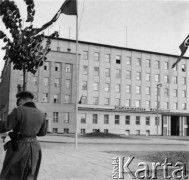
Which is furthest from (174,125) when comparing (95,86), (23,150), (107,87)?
(23,150)

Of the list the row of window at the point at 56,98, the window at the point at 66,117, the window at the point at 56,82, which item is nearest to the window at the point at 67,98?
the row of window at the point at 56,98

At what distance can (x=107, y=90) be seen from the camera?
56625 millimetres

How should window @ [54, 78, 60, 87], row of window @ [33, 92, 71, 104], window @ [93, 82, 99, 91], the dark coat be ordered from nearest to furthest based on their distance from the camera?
the dark coat
row of window @ [33, 92, 71, 104]
window @ [54, 78, 60, 87]
window @ [93, 82, 99, 91]

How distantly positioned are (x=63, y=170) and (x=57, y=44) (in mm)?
47253

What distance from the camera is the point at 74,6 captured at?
50.2ft

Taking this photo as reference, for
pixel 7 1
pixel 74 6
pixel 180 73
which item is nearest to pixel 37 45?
pixel 7 1

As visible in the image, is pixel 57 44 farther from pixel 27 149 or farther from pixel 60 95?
pixel 27 149

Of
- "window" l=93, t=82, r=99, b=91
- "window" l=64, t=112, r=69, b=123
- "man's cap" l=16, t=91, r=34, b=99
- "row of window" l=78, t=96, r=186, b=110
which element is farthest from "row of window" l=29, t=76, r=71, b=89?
"man's cap" l=16, t=91, r=34, b=99

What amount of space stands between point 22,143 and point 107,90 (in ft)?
170

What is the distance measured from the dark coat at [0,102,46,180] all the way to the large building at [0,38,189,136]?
44.1 meters

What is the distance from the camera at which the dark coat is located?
189 inches

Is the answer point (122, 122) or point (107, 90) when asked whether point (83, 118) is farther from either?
point (122, 122)

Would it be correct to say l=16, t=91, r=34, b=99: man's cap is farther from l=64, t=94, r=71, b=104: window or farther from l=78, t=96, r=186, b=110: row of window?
l=78, t=96, r=186, b=110: row of window

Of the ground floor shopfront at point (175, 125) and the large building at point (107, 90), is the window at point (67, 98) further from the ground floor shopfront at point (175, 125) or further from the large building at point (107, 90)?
the ground floor shopfront at point (175, 125)
